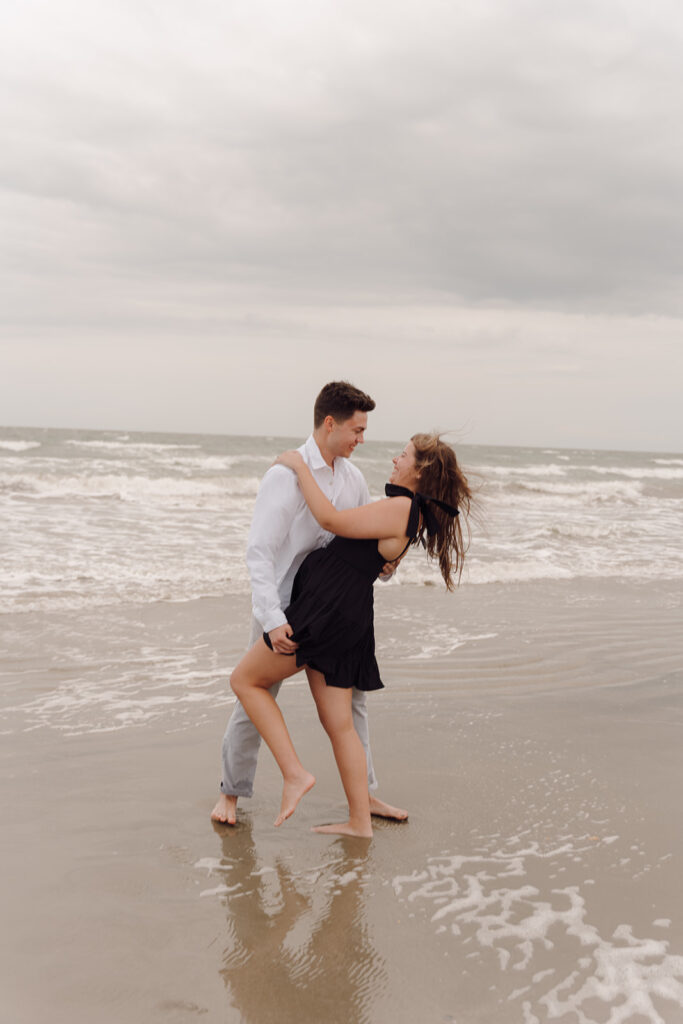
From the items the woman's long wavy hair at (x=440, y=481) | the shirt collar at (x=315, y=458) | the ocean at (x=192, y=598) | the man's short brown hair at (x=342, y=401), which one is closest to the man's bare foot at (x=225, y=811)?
the ocean at (x=192, y=598)

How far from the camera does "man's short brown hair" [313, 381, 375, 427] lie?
3.57 metres

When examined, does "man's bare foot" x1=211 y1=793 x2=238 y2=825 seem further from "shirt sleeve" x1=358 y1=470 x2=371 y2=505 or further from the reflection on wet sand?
"shirt sleeve" x1=358 y1=470 x2=371 y2=505

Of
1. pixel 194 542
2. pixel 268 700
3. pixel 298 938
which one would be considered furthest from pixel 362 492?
pixel 194 542

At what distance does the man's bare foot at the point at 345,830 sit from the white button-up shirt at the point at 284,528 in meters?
0.99

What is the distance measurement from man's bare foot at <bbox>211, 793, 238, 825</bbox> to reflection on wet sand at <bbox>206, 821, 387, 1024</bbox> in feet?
0.57

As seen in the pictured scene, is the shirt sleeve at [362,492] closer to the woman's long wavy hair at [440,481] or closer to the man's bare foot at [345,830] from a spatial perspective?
the woman's long wavy hair at [440,481]

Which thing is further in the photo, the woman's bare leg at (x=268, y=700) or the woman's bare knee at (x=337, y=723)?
the woman's bare knee at (x=337, y=723)

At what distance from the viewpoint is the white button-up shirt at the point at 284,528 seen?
139 inches

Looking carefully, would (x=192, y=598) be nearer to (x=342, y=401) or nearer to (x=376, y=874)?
(x=342, y=401)

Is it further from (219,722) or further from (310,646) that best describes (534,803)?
(219,722)

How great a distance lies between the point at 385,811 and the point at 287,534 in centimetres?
140

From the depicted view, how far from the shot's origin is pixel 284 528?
3627mm

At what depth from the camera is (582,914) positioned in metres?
2.95

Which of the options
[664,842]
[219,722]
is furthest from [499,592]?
[664,842]
